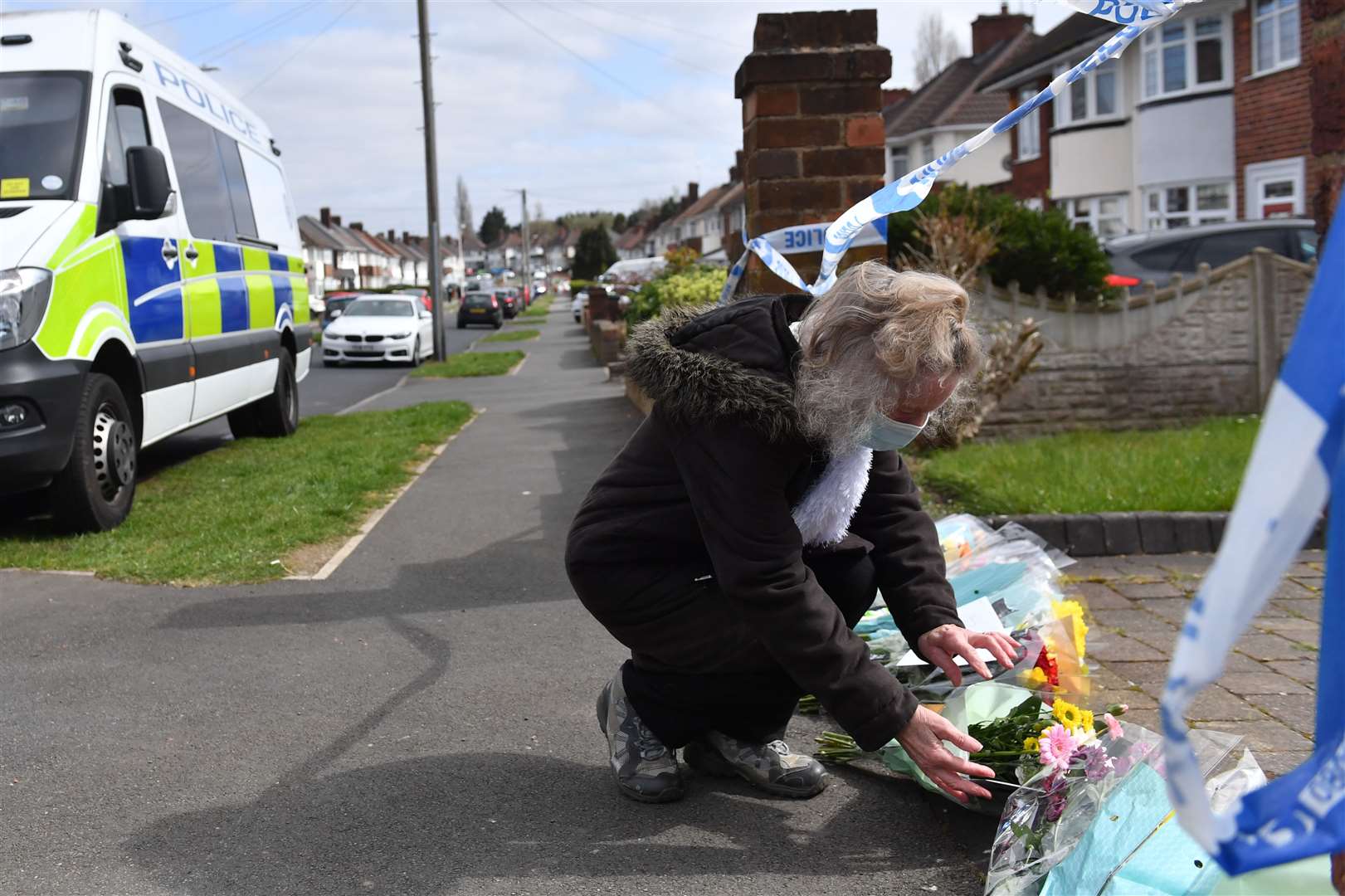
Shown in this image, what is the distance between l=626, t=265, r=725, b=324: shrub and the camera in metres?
10.1

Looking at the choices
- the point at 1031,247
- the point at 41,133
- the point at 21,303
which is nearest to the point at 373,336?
the point at 1031,247

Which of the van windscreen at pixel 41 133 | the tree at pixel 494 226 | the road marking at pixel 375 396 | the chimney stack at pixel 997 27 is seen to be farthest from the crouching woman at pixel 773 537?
the tree at pixel 494 226

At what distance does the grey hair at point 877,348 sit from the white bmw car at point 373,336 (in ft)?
73.0

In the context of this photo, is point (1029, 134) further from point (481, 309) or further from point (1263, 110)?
point (481, 309)

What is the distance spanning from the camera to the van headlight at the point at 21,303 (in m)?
5.82

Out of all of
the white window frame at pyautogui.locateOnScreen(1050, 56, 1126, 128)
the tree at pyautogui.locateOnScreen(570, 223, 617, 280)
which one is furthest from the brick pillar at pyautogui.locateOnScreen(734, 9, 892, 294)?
the tree at pyautogui.locateOnScreen(570, 223, 617, 280)

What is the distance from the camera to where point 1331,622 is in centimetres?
150

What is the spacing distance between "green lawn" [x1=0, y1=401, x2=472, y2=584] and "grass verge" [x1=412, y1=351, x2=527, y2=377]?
9.61 m

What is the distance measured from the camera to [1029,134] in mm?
35688

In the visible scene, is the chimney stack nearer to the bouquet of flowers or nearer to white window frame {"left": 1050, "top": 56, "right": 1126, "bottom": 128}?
white window frame {"left": 1050, "top": 56, "right": 1126, "bottom": 128}

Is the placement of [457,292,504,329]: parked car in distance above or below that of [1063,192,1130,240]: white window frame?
below

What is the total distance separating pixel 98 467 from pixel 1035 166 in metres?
32.5

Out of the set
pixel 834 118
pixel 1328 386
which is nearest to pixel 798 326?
pixel 1328 386

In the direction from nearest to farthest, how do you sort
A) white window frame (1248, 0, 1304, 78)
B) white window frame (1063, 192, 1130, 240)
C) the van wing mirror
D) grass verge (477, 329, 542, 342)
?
the van wing mirror, white window frame (1248, 0, 1304, 78), white window frame (1063, 192, 1130, 240), grass verge (477, 329, 542, 342)
